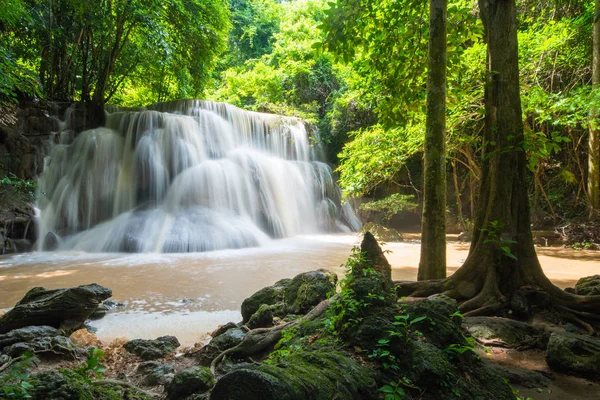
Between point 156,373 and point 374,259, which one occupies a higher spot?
point 374,259

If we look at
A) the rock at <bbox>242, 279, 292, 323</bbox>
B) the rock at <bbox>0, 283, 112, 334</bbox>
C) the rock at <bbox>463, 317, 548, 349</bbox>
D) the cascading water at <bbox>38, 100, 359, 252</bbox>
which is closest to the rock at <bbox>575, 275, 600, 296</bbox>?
the rock at <bbox>463, 317, 548, 349</bbox>

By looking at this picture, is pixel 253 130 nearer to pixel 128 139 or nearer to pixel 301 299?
pixel 128 139

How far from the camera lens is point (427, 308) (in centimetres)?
253

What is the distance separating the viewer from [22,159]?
516 inches

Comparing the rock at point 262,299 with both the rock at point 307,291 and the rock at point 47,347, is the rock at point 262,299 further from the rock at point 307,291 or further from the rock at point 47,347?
the rock at point 47,347

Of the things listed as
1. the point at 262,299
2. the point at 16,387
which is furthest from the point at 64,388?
the point at 262,299

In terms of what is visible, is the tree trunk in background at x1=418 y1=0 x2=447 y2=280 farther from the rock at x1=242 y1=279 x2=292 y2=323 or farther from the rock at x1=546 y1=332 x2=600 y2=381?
the rock at x1=242 y1=279 x2=292 y2=323

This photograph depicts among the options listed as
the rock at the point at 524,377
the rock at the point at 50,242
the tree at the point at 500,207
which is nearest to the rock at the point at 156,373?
the rock at the point at 524,377

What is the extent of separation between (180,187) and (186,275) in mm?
7113

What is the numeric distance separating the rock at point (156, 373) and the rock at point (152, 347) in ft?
0.91

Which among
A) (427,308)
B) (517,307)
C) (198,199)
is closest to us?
(427,308)

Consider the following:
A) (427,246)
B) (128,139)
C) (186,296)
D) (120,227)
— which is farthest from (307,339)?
(128,139)

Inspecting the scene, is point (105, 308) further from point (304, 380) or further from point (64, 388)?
point (304, 380)

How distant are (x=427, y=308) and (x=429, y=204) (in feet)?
8.11
